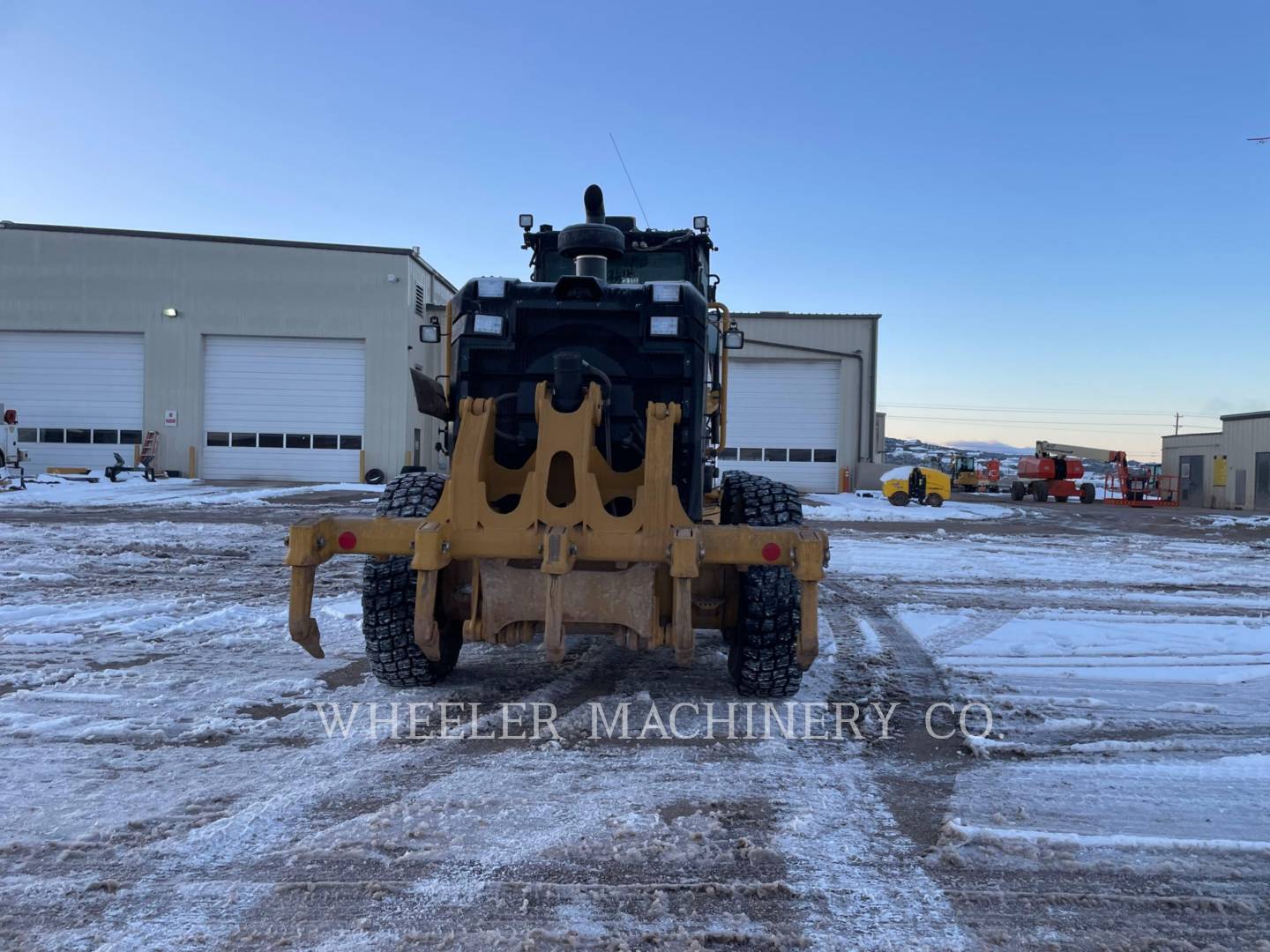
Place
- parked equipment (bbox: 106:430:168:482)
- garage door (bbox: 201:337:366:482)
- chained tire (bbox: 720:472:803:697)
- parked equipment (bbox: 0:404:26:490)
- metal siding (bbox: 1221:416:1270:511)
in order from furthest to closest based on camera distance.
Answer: metal siding (bbox: 1221:416:1270:511) → garage door (bbox: 201:337:366:482) → parked equipment (bbox: 106:430:168:482) → parked equipment (bbox: 0:404:26:490) → chained tire (bbox: 720:472:803:697)

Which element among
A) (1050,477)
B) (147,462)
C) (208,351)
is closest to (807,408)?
(1050,477)

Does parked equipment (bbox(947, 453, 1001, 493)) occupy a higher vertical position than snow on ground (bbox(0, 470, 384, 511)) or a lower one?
higher

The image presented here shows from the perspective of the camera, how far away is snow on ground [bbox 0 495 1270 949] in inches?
96.2

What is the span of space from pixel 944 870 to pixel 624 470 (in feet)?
8.41

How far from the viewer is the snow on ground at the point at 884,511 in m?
19.6

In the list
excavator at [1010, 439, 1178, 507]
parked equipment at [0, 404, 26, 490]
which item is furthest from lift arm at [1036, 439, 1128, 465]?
parked equipment at [0, 404, 26, 490]

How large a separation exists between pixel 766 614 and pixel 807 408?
28024 millimetres

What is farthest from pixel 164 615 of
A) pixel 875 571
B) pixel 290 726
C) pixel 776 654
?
pixel 875 571

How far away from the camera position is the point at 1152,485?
114ft

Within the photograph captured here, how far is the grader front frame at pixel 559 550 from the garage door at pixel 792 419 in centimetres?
2752

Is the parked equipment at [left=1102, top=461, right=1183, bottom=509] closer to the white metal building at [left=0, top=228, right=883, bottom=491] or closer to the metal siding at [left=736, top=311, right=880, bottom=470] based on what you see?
the metal siding at [left=736, top=311, right=880, bottom=470]

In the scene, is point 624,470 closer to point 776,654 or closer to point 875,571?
point 776,654

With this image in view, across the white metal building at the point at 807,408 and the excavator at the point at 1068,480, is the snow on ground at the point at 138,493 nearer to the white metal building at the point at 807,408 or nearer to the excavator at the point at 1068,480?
the white metal building at the point at 807,408

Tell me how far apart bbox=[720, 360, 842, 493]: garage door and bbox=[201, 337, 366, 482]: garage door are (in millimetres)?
14370
